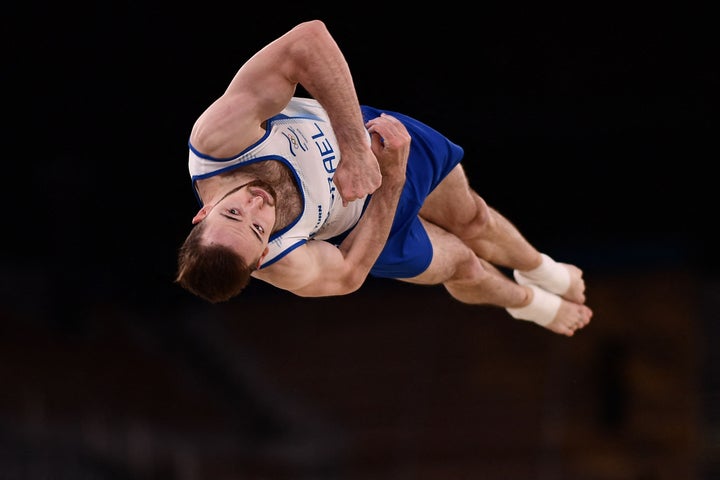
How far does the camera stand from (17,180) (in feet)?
21.9

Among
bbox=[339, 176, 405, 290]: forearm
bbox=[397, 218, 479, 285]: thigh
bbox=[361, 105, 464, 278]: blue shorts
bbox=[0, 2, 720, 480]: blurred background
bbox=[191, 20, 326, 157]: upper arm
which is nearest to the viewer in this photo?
bbox=[191, 20, 326, 157]: upper arm

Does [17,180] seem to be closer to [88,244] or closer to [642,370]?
[88,244]

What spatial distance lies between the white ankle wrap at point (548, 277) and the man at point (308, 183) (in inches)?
17.4

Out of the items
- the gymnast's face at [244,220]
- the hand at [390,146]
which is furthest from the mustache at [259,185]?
the hand at [390,146]

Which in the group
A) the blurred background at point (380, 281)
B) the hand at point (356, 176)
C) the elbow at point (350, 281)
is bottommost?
the elbow at point (350, 281)

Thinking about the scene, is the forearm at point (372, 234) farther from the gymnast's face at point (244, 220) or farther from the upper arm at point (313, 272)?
the gymnast's face at point (244, 220)

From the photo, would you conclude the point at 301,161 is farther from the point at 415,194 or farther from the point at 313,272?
the point at 415,194

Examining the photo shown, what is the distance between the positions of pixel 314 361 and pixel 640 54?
3.01 m

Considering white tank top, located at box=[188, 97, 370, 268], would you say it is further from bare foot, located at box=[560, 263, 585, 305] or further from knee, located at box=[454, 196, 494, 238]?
bare foot, located at box=[560, 263, 585, 305]

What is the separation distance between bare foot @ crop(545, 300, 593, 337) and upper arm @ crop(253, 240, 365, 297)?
3.37 ft

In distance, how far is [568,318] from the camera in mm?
3543

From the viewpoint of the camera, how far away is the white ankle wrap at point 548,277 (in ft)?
11.3

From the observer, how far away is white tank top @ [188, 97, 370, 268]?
8.25 ft

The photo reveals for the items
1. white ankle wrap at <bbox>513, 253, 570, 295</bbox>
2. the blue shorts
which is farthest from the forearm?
white ankle wrap at <bbox>513, 253, 570, 295</bbox>
